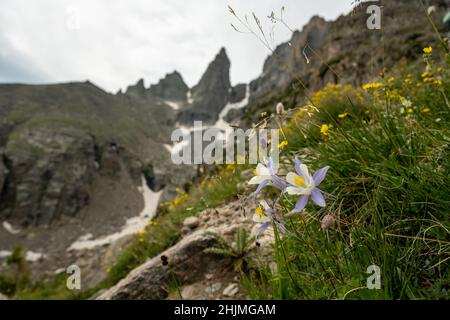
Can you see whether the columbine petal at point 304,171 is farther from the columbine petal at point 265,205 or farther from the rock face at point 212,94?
the rock face at point 212,94

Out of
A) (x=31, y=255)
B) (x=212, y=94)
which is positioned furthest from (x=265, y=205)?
(x=212, y=94)

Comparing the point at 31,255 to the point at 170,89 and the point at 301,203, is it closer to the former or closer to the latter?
the point at 301,203

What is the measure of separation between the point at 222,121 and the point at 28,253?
320 feet

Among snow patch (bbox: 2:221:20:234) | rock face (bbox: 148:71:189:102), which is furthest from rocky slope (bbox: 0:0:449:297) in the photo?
rock face (bbox: 148:71:189:102)

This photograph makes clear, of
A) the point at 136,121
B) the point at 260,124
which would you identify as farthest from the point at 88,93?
the point at 260,124

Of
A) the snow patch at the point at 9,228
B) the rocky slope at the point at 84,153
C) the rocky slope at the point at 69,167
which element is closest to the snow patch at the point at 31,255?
the rocky slope at the point at 69,167

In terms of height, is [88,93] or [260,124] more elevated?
[88,93]

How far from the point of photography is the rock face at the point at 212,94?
467 feet

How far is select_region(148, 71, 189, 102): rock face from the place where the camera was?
552ft

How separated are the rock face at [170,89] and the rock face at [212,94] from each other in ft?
48.2

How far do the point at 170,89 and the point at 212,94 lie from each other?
35.0 m

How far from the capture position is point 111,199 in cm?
8888

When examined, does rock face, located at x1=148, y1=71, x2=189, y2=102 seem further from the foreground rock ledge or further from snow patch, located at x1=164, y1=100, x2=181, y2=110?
the foreground rock ledge
